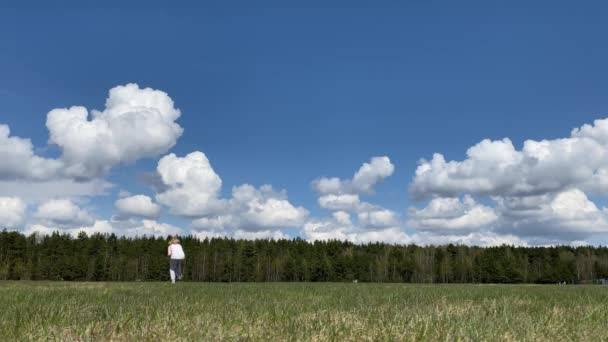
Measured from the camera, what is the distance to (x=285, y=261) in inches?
4355

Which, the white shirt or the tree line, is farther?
the tree line

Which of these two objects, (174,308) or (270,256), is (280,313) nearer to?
(174,308)

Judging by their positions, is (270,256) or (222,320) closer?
(222,320)

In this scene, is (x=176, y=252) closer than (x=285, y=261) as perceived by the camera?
Yes

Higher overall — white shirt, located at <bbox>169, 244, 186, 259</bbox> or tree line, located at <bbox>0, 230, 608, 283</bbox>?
white shirt, located at <bbox>169, 244, 186, 259</bbox>

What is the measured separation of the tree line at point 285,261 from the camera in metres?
103

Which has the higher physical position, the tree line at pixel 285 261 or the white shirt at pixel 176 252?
the white shirt at pixel 176 252

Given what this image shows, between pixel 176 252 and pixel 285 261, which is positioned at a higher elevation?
pixel 176 252

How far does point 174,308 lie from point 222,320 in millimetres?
1846

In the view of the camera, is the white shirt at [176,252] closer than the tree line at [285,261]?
Yes

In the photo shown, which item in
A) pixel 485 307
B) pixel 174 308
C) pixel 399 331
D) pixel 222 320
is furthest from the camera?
pixel 485 307

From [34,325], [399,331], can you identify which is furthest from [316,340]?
[34,325]

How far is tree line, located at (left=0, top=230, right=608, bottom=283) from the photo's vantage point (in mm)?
102812

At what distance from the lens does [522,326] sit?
5.71 metres
